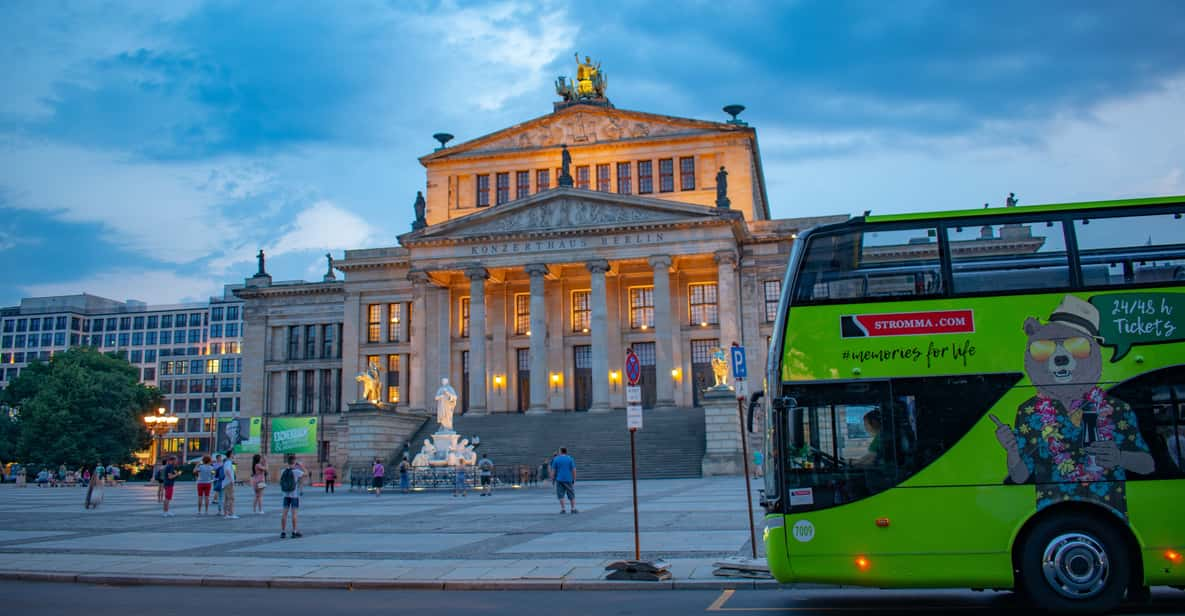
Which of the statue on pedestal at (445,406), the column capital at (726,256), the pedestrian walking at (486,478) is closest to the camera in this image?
the pedestrian walking at (486,478)

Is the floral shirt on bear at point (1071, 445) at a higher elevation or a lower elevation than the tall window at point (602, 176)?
lower

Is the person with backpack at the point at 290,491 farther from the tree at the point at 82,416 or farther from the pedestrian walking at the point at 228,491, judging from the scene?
the tree at the point at 82,416

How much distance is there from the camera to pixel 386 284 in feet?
208

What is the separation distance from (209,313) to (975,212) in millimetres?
137833

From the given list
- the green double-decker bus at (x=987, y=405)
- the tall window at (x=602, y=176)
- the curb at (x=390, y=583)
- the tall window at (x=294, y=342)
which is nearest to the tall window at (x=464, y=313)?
the tall window at (x=602, y=176)

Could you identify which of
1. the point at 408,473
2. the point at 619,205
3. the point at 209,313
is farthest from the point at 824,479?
the point at 209,313

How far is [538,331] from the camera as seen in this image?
A: 178ft

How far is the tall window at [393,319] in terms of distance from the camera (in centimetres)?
6331

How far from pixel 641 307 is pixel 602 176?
351 inches

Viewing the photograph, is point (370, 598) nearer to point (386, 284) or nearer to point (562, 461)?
point (562, 461)

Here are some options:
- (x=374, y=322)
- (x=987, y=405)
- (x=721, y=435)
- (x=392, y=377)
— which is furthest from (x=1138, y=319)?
(x=374, y=322)

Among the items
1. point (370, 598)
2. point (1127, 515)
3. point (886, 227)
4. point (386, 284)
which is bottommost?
point (370, 598)

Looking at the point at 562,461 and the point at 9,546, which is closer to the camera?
the point at 9,546

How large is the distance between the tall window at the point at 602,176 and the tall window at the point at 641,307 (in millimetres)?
6924
